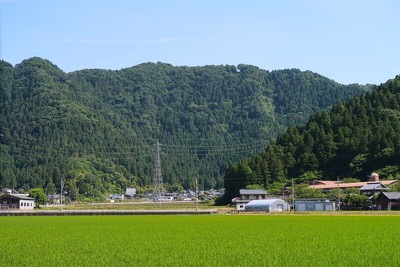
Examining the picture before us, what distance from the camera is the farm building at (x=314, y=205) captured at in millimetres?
86831

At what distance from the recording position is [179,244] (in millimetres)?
24594

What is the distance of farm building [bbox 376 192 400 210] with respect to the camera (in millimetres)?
81562

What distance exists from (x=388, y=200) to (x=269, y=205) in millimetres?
16490

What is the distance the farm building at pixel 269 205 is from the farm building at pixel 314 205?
2452 millimetres

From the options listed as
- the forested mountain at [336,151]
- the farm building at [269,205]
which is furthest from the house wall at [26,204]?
the farm building at [269,205]

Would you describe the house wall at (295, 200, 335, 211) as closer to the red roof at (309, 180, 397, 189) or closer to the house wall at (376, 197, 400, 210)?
the house wall at (376, 197, 400, 210)

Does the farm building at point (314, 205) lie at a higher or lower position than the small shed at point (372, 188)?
lower

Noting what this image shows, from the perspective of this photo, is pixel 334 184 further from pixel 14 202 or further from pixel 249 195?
pixel 14 202

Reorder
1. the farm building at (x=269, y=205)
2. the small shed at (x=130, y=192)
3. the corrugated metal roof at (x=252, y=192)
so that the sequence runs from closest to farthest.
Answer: the farm building at (x=269, y=205)
the corrugated metal roof at (x=252, y=192)
the small shed at (x=130, y=192)

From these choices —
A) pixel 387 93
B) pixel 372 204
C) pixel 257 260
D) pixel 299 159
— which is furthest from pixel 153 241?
pixel 387 93

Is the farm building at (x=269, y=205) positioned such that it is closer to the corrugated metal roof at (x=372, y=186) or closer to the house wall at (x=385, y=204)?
the corrugated metal roof at (x=372, y=186)

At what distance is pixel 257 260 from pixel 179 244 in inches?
268

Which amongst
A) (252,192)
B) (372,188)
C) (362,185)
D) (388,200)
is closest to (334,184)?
(362,185)

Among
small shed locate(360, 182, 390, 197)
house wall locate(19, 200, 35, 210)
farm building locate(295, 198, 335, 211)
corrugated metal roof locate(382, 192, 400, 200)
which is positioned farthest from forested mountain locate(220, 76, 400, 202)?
house wall locate(19, 200, 35, 210)
